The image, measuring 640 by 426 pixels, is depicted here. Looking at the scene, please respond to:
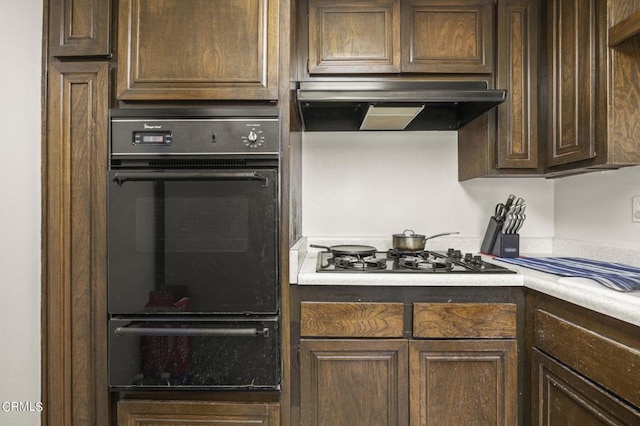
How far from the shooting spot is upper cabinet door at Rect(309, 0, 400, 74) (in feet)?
5.36

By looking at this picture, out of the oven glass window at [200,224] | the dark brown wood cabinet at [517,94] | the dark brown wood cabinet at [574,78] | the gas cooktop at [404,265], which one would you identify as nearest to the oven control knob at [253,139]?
the oven glass window at [200,224]

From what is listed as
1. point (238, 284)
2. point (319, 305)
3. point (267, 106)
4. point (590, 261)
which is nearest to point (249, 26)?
point (267, 106)

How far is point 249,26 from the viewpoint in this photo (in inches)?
50.6

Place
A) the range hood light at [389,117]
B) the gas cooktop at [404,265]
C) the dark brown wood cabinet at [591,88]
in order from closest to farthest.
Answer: the dark brown wood cabinet at [591,88] → the gas cooktop at [404,265] → the range hood light at [389,117]

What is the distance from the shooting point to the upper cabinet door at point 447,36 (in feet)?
5.33

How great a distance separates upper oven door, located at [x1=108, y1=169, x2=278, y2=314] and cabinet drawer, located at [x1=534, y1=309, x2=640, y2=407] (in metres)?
0.94

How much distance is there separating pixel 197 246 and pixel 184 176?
0.26 meters

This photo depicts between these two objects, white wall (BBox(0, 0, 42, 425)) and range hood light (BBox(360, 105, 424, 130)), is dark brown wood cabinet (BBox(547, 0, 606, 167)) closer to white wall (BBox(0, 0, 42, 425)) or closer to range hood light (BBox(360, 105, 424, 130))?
range hood light (BBox(360, 105, 424, 130))

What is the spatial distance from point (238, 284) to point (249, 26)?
95cm

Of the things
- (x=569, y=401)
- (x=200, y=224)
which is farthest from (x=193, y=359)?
(x=569, y=401)

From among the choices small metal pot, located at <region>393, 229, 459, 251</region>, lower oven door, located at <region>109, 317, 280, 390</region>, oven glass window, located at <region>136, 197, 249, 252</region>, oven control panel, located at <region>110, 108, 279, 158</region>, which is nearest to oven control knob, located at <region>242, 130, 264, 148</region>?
oven control panel, located at <region>110, 108, 279, 158</region>

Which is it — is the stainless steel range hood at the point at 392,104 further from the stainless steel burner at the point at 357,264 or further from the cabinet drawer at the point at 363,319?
the cabinet drawer at the point at 363,319

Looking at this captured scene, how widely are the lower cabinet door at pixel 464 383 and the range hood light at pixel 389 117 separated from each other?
996 mm

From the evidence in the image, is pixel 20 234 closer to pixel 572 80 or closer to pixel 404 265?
pixel 404 265
